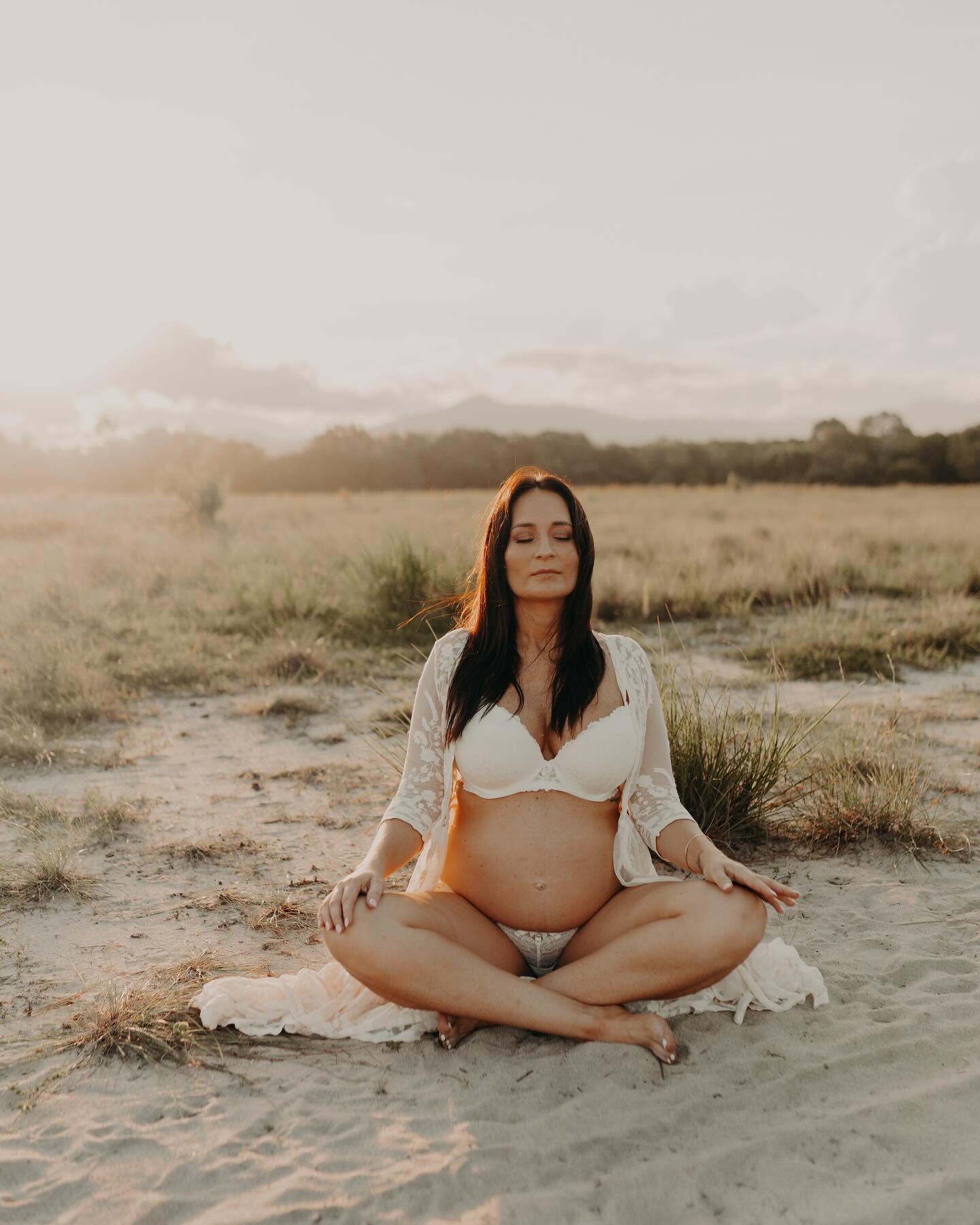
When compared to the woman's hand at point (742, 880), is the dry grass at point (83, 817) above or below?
below

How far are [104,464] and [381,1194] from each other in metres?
33.5

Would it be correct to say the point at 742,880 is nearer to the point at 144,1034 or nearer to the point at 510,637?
the point at 510,637

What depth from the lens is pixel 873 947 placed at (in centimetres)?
355

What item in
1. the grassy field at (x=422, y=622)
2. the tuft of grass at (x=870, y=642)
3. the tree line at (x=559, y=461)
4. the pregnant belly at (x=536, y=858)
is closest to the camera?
the pregnant belly at (x=536, y=858)

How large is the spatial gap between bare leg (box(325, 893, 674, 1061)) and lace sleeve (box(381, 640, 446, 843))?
11.9 inches

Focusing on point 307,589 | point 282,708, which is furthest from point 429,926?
point 307,589

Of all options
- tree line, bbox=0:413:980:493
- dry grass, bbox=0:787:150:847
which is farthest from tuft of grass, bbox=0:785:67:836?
tree line, bbox=0:413:980:493

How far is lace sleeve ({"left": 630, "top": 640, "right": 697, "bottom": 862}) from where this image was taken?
3123mm

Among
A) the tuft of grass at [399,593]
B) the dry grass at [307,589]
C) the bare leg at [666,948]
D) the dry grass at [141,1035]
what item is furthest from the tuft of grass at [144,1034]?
the tuft of grass at [399,593]

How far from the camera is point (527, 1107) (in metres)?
2.67

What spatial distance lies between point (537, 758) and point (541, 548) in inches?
25.0

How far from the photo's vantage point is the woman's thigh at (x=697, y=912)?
2.79 meters

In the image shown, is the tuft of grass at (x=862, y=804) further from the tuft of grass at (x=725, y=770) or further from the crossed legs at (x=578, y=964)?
the crossed legs at (x=578, y=964)

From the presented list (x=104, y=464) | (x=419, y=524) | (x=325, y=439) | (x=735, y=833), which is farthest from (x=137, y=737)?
(x=325, y=439)
